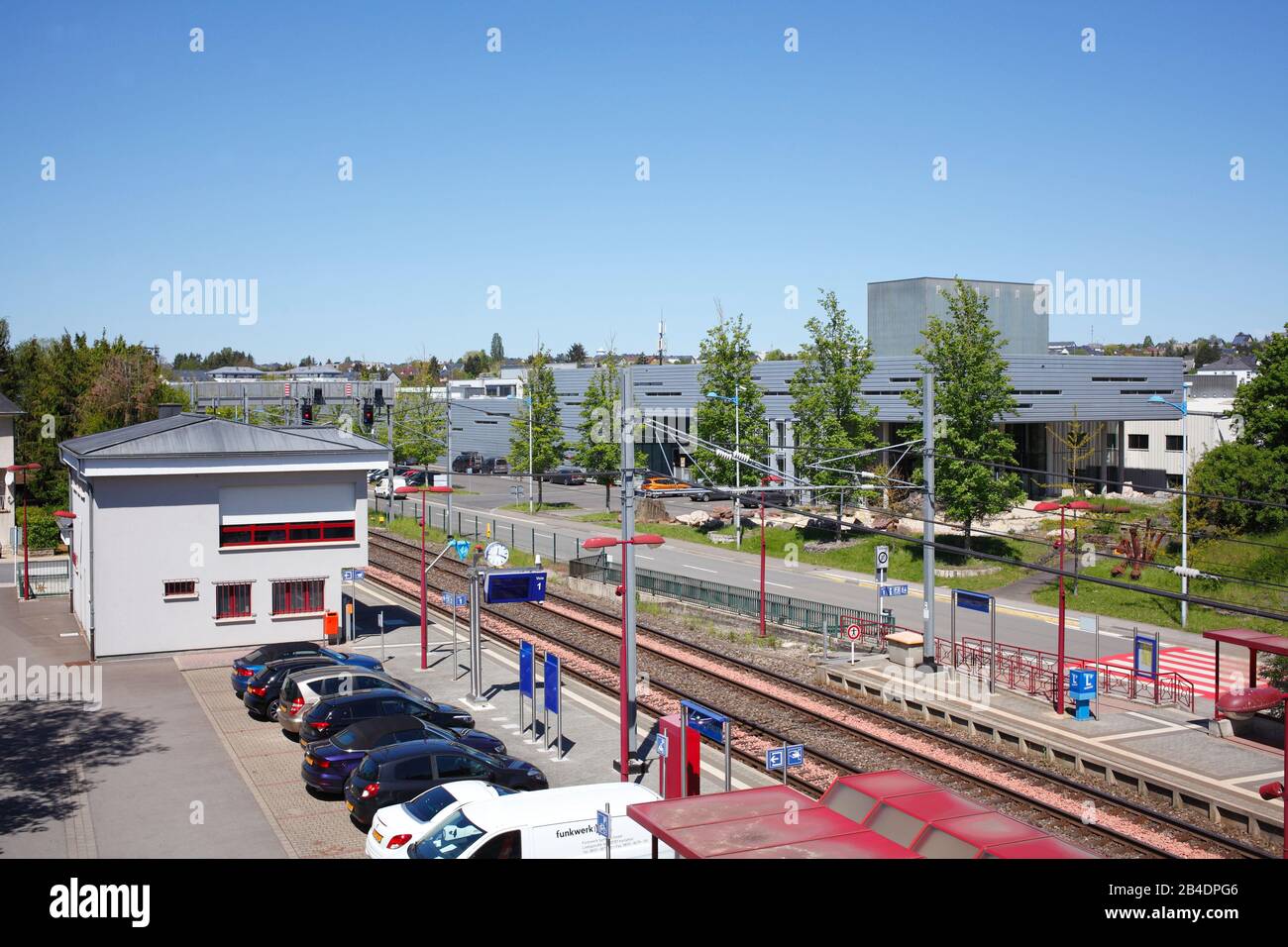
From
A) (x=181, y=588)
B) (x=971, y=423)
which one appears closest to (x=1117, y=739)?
(x=181, y=588)

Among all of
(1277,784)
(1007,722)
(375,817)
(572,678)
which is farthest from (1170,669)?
(375,817)

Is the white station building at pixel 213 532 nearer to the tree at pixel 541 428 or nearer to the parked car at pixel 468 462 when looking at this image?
the tree at pixel 541 428

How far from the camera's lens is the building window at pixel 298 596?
27334 mm

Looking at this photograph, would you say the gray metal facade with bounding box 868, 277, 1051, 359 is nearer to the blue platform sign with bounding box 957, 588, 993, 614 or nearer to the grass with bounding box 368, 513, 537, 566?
the grass with bounding box 368, 513, 537, 566

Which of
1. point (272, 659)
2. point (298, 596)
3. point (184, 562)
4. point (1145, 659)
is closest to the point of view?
point (272, 659)

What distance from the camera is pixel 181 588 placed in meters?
26.4

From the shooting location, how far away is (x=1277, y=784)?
1479cm

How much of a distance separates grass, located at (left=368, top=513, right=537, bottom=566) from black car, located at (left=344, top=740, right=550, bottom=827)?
72.0ft

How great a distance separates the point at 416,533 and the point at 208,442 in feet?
73.6

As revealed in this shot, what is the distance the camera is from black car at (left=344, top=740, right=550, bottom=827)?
14711mm

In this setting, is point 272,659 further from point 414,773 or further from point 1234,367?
point 1234,367

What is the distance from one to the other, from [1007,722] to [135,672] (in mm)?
18684

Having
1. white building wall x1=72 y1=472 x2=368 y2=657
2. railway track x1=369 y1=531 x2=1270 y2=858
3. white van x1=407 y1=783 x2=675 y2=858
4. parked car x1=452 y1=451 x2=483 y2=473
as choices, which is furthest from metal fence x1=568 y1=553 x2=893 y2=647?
parked car x1=452 y1=451 x2=483 y2=473
